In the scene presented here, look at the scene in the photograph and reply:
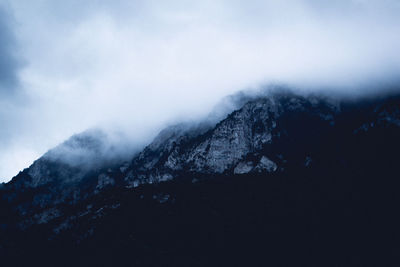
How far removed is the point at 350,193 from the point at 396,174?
2010cm

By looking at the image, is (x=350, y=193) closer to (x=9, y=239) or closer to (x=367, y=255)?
(x=367, y=255)

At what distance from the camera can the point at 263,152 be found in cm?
19888

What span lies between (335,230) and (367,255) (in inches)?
634

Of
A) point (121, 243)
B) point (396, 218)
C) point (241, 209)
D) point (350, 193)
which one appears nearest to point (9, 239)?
point (121, 243)

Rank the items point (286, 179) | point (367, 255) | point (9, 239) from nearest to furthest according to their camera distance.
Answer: point (367, 255), point (286, 179), point (9, 239)

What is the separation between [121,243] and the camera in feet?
469

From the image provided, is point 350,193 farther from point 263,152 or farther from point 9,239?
point 9,239

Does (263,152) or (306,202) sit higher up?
(263,152)

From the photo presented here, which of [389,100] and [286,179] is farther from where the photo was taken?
[389,100]

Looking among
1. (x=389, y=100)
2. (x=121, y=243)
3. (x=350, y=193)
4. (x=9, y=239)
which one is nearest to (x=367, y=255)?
(x=350, y=193)

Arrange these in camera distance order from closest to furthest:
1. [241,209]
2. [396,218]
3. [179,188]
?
[396,218] → [241,209] → [179,188]

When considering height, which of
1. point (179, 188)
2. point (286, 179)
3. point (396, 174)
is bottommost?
point (396, 174)

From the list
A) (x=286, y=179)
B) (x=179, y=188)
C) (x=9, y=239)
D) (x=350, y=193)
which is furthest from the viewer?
(x=9, y=239)

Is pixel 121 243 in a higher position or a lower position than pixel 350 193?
higher
